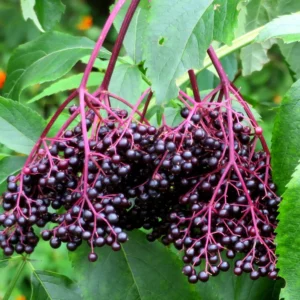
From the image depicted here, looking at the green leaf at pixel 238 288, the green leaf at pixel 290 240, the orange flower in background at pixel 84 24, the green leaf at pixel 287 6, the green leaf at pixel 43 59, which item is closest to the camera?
the green leaf at pixel 290 240

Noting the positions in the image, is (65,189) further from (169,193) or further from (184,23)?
(184,23)

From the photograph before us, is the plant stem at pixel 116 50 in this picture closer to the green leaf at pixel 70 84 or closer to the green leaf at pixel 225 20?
the green leaf at pixel 225 20

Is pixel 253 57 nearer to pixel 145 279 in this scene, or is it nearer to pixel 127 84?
pixel 127 84

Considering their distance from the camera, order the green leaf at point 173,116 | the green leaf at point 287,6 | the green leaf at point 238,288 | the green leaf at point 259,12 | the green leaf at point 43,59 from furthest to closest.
Result: the green leaf at point 259,12, the green leaf at point 287,6, the green leaf at point 43,59, the green leaf at point 173,116, the green leaf at point 238,288

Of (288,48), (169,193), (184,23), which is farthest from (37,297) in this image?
(288,48)

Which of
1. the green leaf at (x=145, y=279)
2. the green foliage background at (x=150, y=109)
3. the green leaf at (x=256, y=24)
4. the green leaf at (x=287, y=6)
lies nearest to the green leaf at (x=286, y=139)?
the green foliage background at (x=150, y=109)

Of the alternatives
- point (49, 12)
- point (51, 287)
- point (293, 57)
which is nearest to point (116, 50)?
point (51, 287)
